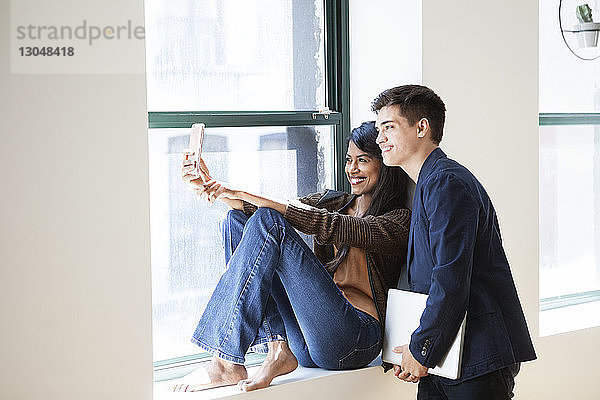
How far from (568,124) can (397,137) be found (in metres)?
1.64

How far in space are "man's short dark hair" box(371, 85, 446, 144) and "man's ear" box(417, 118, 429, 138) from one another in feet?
0.04

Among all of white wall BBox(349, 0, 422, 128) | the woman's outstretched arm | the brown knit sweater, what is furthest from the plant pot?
the woman's outstretched arm

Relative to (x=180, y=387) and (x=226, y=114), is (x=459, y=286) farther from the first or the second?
(x=226, y=114)

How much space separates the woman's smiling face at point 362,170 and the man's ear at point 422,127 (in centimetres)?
41

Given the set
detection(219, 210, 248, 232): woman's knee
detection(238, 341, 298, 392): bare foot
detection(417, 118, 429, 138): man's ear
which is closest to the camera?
detection(417, 118, 429, 138): man's ear

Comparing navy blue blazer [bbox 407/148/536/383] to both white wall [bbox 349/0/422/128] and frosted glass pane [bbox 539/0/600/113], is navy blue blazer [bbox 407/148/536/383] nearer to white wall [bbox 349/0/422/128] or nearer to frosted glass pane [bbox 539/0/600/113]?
white wall [bbox 349/0/422/128]

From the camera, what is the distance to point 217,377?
105 inches

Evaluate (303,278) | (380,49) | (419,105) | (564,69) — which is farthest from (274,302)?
(564,69)

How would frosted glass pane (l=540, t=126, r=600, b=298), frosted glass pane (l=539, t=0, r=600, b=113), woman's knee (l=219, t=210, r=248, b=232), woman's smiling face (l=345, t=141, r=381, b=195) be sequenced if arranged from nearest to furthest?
woman's knee (l=219, t=210, r=248, b=232) < woman's smiling face (l=345, t=141, r=381, b=195) < frosted glass pane (l=539, t=0, r=600, b=113) < frosted glass pane (l=540, t=126, r=600, b=298)

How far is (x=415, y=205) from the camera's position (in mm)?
2457

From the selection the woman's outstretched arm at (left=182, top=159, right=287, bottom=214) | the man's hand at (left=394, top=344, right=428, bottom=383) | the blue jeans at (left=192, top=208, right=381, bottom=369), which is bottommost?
the man's hand at (left=394, top=344, right=428, bottom=383)

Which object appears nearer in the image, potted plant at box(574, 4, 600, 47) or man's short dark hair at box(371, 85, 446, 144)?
man's short dark hair at box(371, 85, 446, 144)

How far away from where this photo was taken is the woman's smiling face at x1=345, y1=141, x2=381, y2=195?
9.59 feet

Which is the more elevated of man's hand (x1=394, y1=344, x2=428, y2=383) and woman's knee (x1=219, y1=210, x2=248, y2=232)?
woman's knee (x1=219, y1=210, x2=248, y2=232)
